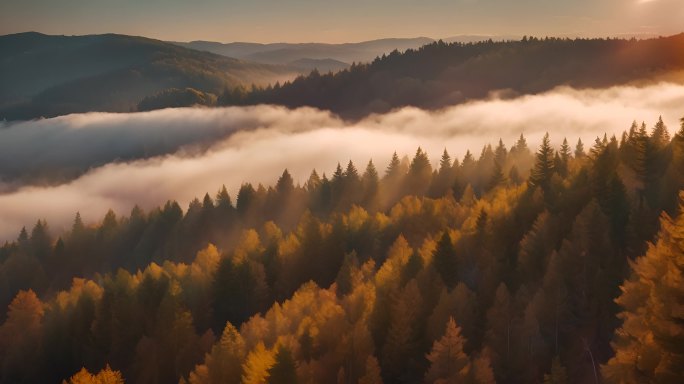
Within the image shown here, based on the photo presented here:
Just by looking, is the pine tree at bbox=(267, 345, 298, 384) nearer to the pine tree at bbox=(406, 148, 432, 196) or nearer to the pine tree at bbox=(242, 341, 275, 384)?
the pine tree at bbox=(242, 341, 275, 384)

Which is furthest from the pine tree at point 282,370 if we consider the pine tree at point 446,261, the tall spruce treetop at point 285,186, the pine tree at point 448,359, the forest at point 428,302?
the tall spruce treetop at point 285,186

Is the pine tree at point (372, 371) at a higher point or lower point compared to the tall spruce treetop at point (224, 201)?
higher

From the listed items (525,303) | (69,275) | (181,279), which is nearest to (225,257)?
(181,279)

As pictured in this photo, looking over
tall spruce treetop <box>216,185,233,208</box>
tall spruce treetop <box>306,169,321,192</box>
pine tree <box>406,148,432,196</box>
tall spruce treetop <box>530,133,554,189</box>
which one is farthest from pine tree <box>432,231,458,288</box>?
tall spruce treetop <box>216,185,233,208</box>

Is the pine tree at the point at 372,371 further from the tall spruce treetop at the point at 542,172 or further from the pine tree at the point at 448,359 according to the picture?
the tall spruce treetop at the point at 542,172

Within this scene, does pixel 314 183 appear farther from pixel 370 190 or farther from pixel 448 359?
pixel 448 359

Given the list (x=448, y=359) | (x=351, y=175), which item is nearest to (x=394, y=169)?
(x=351, y=175)

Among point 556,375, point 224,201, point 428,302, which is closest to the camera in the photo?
point 556,375

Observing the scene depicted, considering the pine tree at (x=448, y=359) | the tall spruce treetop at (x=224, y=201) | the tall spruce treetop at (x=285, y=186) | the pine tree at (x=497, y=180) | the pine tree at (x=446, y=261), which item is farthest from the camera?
the tall spruce treetop at (x=285, y=186)
